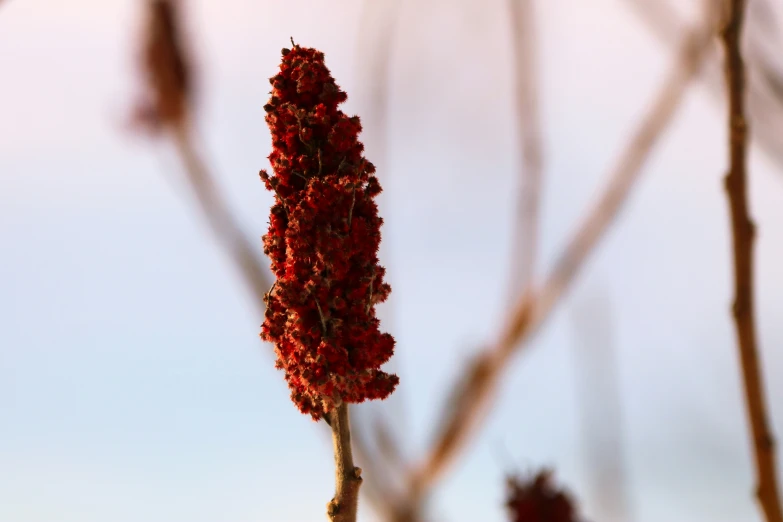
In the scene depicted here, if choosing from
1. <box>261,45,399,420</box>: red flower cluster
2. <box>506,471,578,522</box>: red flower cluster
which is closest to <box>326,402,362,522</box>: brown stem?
<box>261,45,399,420</box>: red flower cluster

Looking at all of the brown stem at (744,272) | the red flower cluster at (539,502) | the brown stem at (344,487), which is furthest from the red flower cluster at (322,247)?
the brown stem at (744,272)

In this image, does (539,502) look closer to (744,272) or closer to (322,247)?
(744,272)

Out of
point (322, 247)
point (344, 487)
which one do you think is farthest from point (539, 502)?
point (322, 247)

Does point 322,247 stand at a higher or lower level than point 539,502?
higher

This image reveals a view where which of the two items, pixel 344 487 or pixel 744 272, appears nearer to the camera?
pixel 744 272

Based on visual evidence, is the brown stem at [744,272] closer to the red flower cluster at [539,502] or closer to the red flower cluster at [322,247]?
the red flower cluster at [539,502]

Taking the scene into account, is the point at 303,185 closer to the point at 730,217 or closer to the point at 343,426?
the point at 343,426
